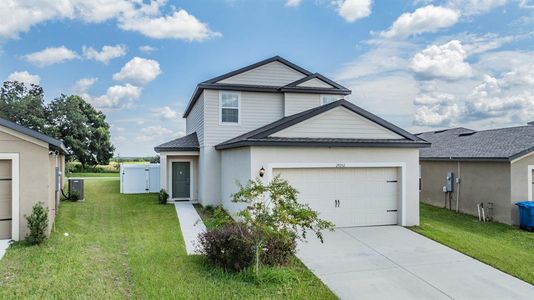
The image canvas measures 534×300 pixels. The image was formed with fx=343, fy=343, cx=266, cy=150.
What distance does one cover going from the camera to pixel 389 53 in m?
17.1

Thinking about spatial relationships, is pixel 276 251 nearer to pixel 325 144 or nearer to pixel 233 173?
pixel 325 144

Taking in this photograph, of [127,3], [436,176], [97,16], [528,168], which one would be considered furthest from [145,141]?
[528,168]

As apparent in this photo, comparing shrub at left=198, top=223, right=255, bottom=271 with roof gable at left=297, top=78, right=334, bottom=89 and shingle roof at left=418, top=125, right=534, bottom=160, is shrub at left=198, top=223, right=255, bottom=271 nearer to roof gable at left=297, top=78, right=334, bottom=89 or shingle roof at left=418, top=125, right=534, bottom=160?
roof gable at left=297, top=78, right=334, bottom=89

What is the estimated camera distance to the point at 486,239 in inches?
410

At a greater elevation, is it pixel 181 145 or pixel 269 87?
pixel 269 87

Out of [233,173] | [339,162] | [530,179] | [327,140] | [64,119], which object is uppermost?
[64,119]

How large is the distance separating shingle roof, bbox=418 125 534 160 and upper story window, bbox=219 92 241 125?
994 centimetres

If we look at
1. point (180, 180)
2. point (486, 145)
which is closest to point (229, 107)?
point (180, 180)

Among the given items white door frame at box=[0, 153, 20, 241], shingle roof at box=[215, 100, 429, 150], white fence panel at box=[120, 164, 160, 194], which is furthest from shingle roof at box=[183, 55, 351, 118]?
white door frame at box=[0, 153, 20, 241]

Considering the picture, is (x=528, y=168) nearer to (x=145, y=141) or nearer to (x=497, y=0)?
(x=497, y=0)

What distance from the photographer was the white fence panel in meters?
20.1

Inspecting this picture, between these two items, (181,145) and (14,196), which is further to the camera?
(181,145)

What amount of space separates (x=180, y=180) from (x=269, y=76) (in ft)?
21.9

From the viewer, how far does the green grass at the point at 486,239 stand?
790cm
